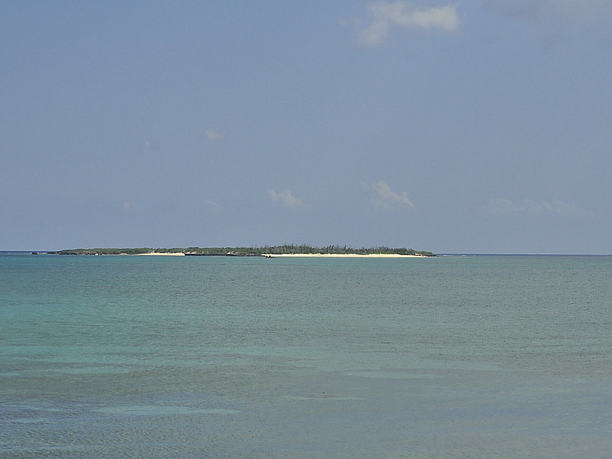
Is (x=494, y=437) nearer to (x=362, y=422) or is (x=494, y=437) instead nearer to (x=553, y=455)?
(x=553, y=455)

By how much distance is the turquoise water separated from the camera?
1723cm

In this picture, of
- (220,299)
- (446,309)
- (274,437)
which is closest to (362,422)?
(274,437)

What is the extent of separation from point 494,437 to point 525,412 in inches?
115

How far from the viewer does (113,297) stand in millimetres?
66125

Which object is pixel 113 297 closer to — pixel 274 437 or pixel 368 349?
pixel 368 349

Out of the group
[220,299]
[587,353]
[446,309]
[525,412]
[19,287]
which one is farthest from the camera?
[19,287]

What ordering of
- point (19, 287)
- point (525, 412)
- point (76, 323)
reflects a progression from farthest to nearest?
point (19, 287) → point (76, 323) → point (525, 412)

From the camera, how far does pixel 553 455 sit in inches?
643

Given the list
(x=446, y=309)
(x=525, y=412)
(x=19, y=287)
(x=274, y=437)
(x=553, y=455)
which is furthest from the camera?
(x=19, y=287)

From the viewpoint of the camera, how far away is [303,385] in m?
24.1

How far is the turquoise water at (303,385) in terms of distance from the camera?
1723 cm

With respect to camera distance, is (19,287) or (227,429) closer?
(227,429)

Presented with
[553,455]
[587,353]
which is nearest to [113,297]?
[587,353]

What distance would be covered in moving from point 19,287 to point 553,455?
7101 cm
